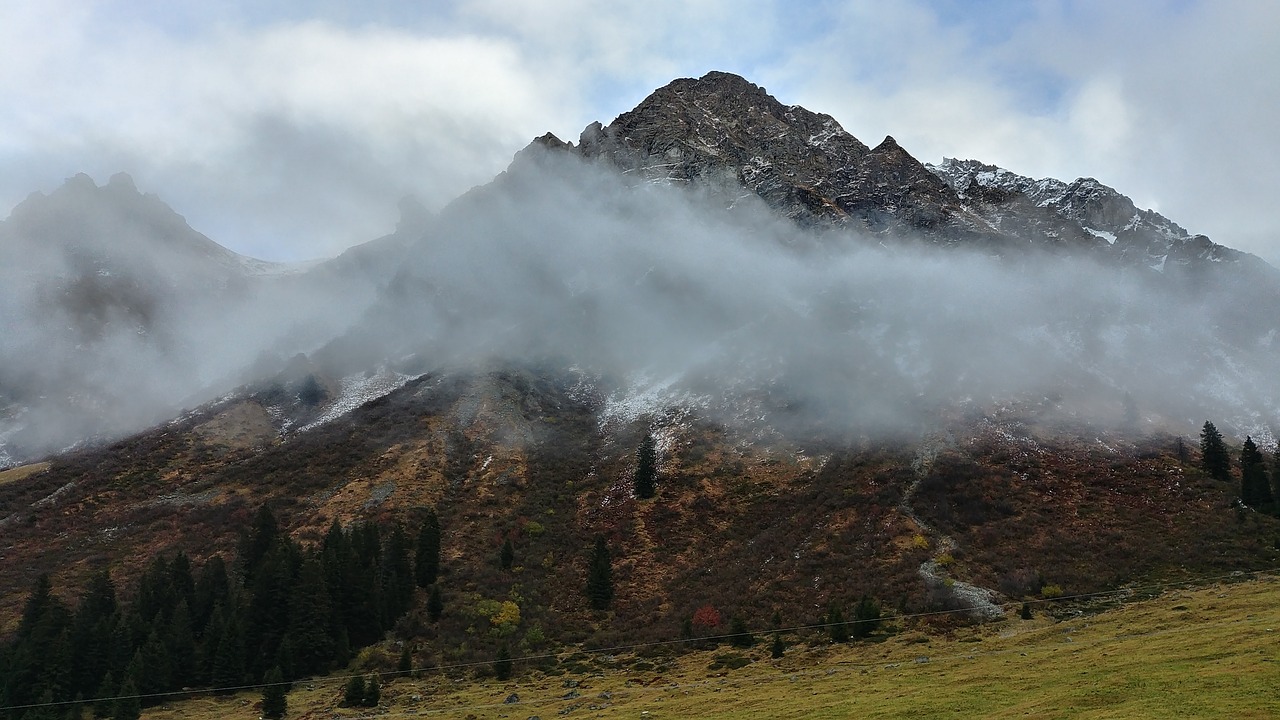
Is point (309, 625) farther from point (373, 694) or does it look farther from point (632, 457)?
point (632, 457)

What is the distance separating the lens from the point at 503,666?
7631cm

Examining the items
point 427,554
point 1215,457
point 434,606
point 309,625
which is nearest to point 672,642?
point 434,606

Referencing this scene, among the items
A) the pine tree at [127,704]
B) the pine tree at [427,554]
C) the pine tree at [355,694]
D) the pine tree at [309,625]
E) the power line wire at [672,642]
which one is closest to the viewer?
the pine tree at [127,704]

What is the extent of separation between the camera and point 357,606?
87.2m

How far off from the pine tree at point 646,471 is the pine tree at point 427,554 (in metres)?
31.0

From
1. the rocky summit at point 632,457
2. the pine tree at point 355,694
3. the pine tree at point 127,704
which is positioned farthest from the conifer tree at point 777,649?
the pine tree at point 127,704

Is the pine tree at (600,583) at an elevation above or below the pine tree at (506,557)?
below

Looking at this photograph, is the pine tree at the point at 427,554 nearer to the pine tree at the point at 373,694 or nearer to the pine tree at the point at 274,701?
the pine tree at the point at 373,694

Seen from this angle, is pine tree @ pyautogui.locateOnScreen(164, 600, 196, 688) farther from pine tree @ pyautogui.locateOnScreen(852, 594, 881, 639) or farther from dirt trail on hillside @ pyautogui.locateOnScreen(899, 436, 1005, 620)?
dirt trail on hillside @ pyautogui.locateOnScreen(899, 436, 1005, 620)

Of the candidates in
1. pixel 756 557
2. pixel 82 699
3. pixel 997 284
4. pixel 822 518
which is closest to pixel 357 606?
pixel 82 699

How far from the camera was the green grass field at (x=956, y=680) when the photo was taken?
134 feet

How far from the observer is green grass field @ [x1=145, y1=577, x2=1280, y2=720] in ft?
134

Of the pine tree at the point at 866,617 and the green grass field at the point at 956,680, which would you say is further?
the pine tree at the point at 866,617

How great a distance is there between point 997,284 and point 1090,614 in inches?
4442
